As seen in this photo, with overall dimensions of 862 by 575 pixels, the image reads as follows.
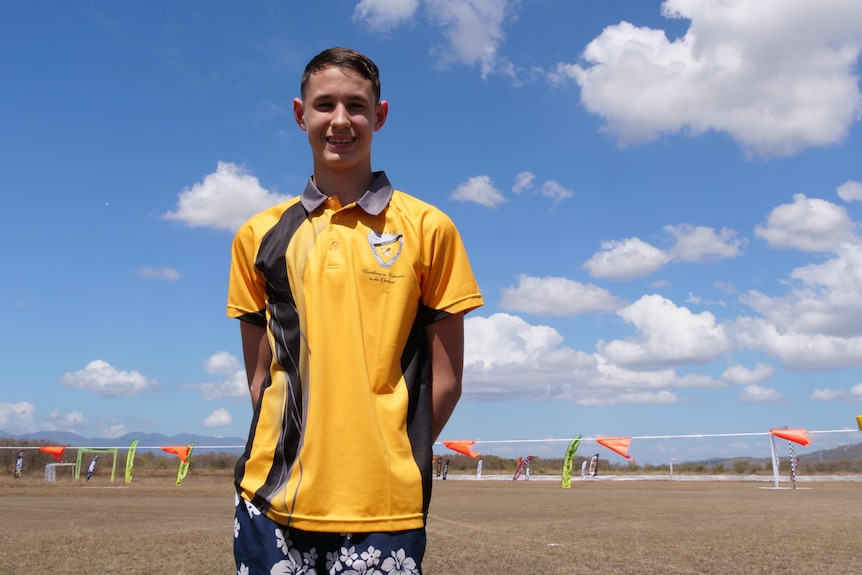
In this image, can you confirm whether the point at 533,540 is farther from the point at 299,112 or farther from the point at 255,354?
the point at 299,112

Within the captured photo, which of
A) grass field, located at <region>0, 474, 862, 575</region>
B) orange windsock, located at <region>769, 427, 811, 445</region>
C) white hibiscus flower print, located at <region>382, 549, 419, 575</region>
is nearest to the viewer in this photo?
white hibiscus flower print, located at <region>382, 549, 419, 575</region>

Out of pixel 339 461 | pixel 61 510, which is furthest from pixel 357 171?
pixel 61 510

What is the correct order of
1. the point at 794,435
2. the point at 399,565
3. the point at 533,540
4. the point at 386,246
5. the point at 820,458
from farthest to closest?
1. the point at 820,458
2. the point at 794,435
3. the point at 533,540
4. the point at 386,246
5. the point at 399,565

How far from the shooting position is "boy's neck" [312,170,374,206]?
2.02 meters

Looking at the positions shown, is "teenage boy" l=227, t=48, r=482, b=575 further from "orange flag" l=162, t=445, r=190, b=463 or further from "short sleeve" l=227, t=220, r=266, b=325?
"orange flag" l=162, t=445, r=190, b=463

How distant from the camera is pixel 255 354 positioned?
6.88ft

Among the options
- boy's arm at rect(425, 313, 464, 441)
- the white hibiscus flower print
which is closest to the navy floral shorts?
the white hibiscus flower print

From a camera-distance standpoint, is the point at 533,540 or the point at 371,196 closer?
the point at 371,196

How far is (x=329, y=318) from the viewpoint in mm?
1812

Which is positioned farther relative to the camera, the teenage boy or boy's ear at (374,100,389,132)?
boy's ear at (374,100,389,132)

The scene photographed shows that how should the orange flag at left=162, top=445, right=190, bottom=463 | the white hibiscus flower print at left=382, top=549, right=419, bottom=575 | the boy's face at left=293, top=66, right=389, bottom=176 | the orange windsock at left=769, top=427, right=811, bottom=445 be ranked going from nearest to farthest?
the white hibiscus flower print at left=382, top=549, right=419, bottom=575
the boy's face at left=293, top=66, right=389, bottom=176
the orange windsock at left=769, top=427, right=811, bottom=445
the orange flag at left=162, top=445, right=190, bottom=463

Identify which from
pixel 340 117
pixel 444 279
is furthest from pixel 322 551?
pixel 340 117

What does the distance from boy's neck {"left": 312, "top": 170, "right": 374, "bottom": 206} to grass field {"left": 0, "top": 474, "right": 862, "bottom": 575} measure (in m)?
5.19

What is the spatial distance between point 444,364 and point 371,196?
0.45 metres
